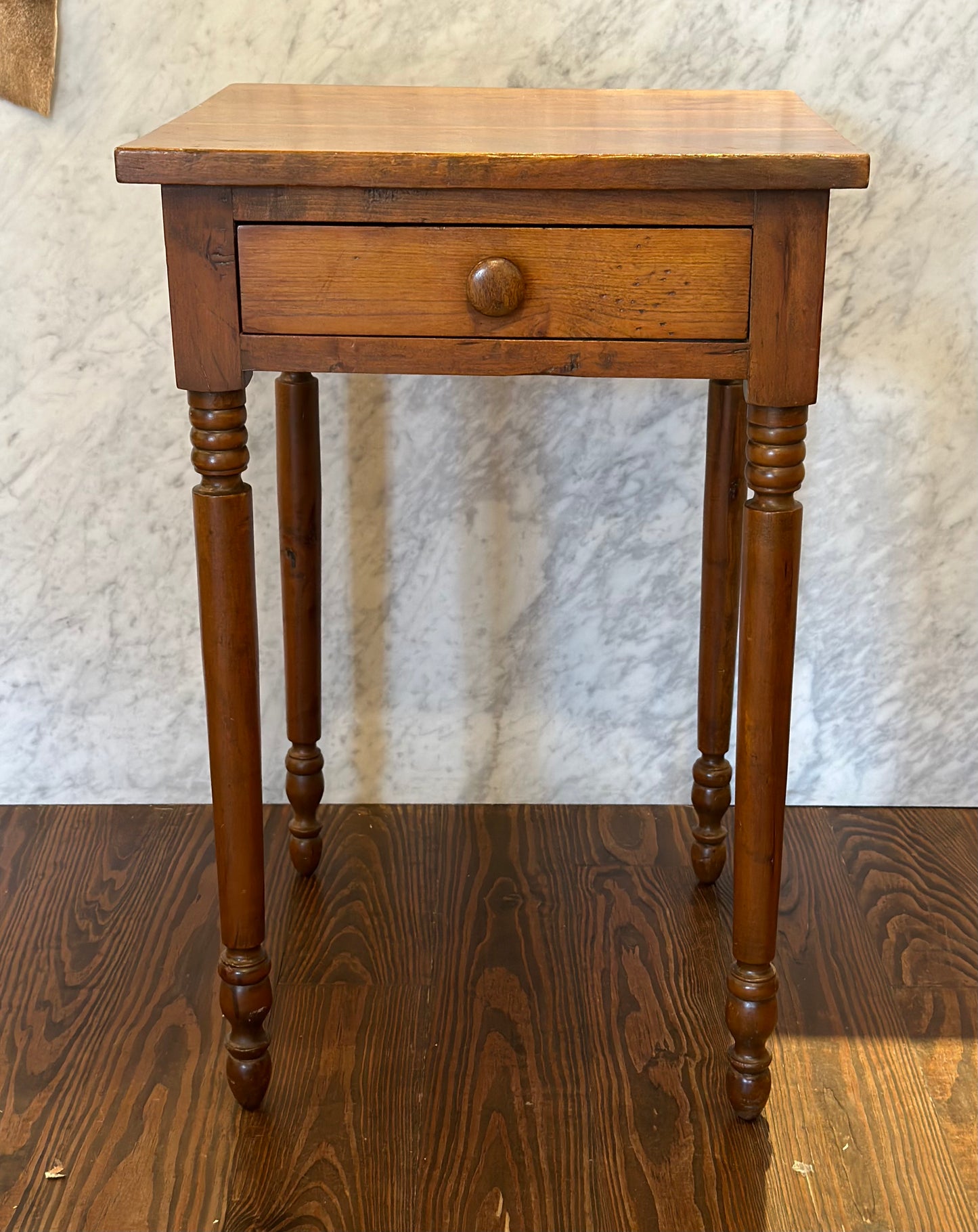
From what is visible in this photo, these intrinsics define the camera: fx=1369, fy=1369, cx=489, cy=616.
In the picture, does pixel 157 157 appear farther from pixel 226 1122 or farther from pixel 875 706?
pixel 875 706

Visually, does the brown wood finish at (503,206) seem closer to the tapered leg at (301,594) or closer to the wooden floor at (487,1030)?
the tapered leg at (301,594)

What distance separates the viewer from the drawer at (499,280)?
952 millimetres

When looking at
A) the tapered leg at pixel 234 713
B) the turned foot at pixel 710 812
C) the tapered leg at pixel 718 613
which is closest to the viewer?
the tapered leg at pixel 234 713

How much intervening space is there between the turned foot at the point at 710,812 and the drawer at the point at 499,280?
0.61m

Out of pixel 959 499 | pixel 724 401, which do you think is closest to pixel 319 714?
pixel 724 401

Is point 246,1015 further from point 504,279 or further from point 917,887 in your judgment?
point 917,887

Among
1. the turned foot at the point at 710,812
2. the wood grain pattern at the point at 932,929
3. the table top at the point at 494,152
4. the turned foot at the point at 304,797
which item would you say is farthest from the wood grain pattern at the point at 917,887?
the table top at the point at 494,152

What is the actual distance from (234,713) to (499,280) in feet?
1.31

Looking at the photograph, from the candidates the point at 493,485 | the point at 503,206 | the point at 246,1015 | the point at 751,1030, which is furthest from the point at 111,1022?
the point at 503,206

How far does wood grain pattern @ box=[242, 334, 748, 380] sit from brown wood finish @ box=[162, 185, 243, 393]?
0.02 meters

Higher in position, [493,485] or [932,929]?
[493,485]

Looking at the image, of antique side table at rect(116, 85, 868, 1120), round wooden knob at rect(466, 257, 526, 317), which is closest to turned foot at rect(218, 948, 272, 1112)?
antique side table at rect(116, 85, 868, 1120)

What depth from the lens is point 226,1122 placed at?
45.9 inches

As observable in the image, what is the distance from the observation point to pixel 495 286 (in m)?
0.95
